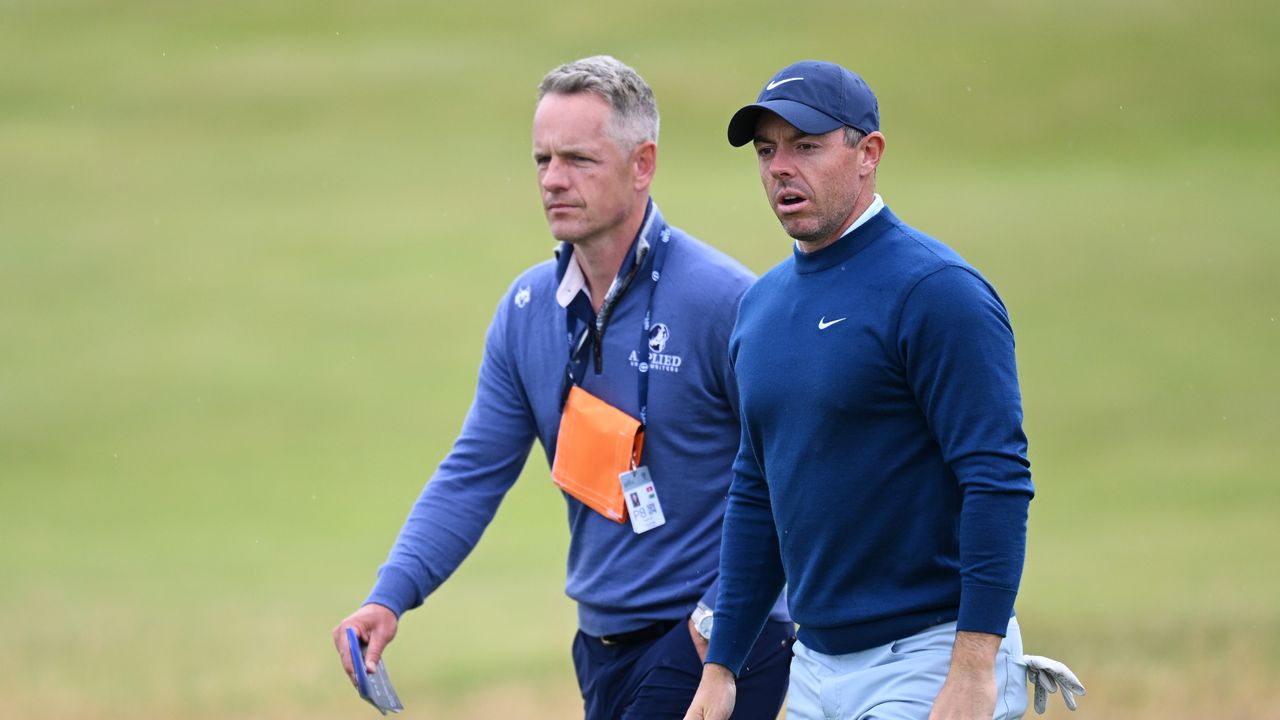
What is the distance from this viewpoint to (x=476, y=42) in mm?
12469

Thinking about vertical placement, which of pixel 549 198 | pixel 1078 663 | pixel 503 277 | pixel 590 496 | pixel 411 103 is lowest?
pixel 1078 663

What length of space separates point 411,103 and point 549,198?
9.10m

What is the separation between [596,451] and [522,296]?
0.51 meters

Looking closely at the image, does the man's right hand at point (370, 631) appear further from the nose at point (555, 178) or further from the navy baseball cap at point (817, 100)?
the navy baseball cap at point (817, 100)

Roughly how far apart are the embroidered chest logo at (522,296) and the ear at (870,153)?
1.26 meters

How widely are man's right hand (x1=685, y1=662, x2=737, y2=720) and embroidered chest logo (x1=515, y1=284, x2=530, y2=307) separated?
47.4 inches

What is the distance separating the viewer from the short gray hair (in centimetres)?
345

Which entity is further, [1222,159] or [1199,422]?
[1222,159]

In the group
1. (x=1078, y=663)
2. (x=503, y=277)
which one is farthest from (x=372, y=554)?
(x=1078, y=663)

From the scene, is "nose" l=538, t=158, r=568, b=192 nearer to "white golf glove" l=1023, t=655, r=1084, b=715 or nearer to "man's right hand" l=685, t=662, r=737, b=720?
"man's right hand" l=685, t=662, r=737, b=720

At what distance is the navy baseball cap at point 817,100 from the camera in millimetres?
2582

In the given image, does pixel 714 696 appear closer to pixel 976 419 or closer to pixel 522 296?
pixel 976 419

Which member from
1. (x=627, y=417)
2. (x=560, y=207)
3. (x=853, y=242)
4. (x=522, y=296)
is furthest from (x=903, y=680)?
(x=522, y=296)

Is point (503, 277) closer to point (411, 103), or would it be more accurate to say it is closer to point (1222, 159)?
point (411, 103)
